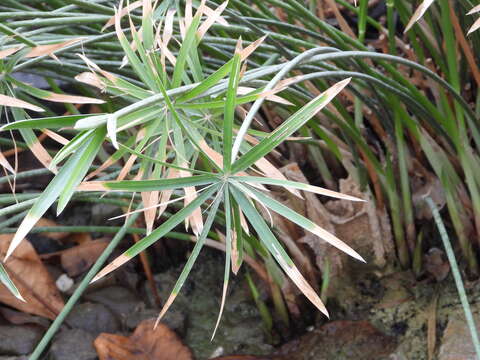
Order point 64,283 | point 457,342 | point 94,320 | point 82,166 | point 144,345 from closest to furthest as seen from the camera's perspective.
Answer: point 82,166 < point 457,342 < point 144,345 < point 94,320 < point 64,283


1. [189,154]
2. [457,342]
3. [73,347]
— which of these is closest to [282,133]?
[189,154]

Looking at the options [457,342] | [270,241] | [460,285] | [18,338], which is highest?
[270,241]

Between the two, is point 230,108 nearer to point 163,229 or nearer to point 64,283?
point 163,229

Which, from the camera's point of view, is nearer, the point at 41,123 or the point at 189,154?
the point at 41,123

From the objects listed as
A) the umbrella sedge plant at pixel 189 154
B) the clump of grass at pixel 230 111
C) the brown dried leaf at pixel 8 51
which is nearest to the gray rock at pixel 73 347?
the clump of grass at pixel 230 111

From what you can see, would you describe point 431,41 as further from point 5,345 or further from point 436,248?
point 5,345

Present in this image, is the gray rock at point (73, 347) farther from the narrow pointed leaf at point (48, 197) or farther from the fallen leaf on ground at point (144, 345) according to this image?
the narrow pointed leaf at point (48, 197)
